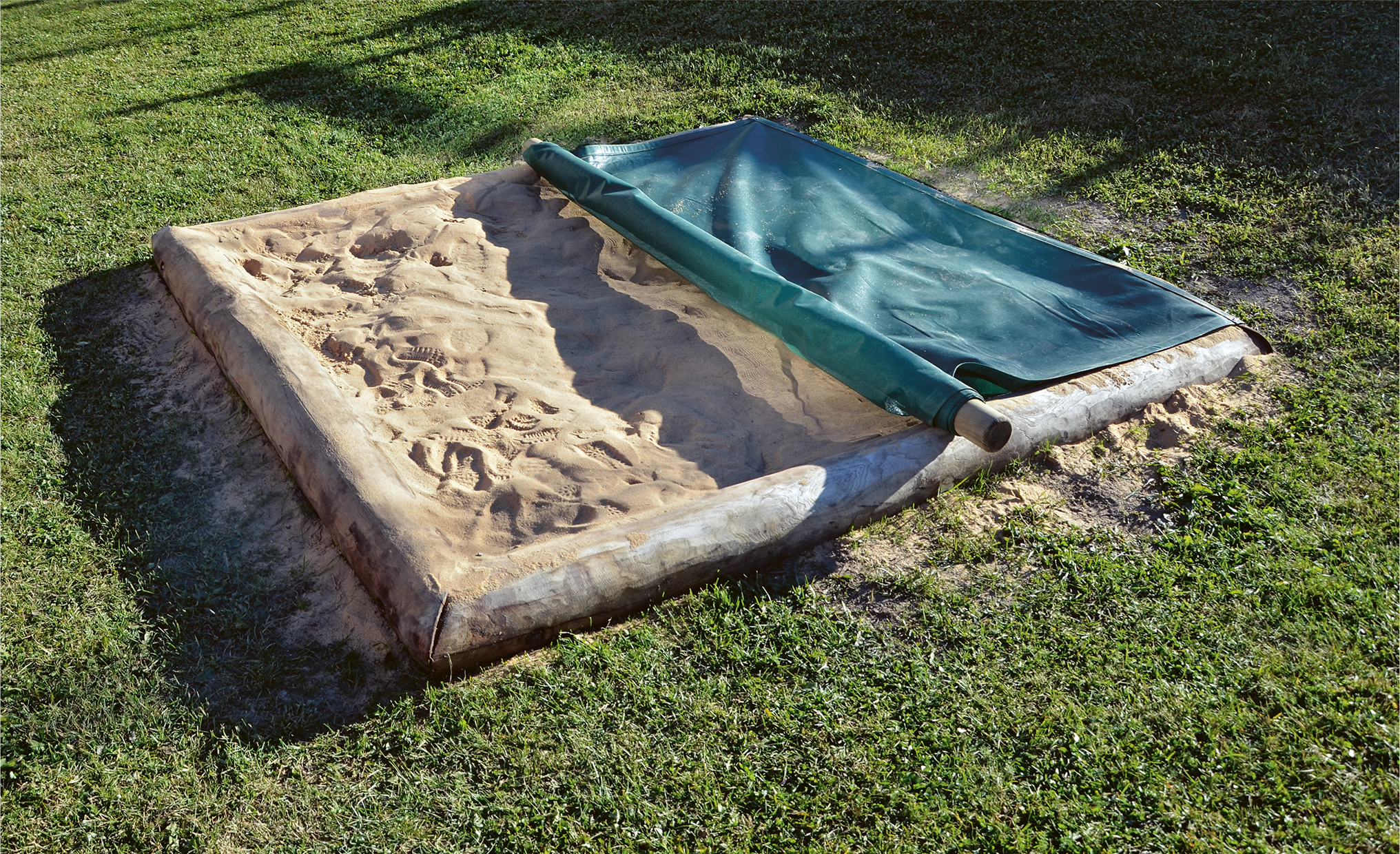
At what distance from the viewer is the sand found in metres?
3.40

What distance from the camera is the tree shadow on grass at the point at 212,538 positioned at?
9.48 ft

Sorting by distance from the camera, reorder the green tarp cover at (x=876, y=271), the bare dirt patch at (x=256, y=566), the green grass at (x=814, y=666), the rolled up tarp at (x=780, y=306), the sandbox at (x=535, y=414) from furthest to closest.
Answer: the green tarp cover at (x=876, y=271) < the rolled up tarp at (x=780, y=306) < the sandbox at (x=535, y=414) < the bare dirt patch at (x=256, y=566) < the green grass at (x=814, y=666)

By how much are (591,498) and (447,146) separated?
4.54 meters

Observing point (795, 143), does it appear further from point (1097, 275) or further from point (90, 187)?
point (90, 187)

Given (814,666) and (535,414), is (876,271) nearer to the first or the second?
(535,414)

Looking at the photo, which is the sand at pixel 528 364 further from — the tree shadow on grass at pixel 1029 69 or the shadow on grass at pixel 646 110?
the tree shadow on grass at pixel 1029 69

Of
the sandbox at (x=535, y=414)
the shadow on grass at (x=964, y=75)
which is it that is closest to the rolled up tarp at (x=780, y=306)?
the sandbox at (x=535, y=414)

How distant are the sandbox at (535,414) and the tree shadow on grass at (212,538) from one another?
0.58 ft

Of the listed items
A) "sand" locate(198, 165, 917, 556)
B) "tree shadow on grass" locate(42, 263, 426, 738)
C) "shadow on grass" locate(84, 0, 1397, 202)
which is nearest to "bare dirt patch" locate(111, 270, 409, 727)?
"tree shadow on grass" locate(42, 263, 426, 738)

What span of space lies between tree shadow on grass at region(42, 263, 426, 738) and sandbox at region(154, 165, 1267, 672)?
18cm

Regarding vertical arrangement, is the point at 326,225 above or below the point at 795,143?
below

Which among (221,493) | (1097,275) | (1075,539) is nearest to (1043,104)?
(1097,275)

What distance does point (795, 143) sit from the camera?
581cm

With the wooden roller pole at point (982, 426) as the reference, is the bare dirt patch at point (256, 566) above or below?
below
